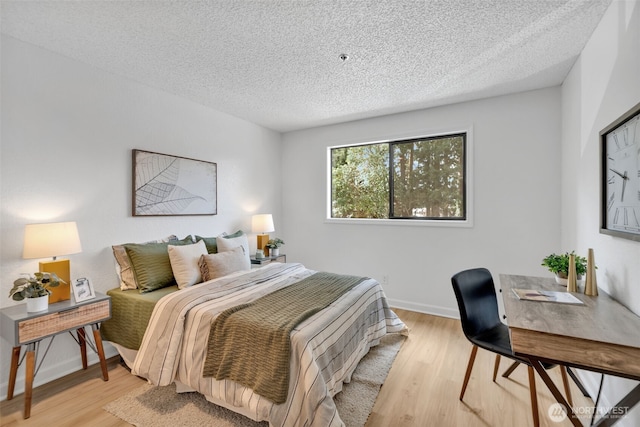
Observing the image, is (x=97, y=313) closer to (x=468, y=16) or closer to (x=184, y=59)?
(x=184, y=59)

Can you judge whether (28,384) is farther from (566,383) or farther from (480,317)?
(566,383)

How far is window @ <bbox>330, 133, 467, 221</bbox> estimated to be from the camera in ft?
11.6

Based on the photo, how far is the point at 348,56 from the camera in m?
2.32

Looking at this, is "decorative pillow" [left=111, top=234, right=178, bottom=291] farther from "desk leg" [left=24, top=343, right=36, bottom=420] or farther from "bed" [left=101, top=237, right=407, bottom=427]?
"desk leg" [left=24, top=343, right=36, bottom=420]

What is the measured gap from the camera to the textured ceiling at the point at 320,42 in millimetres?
1801

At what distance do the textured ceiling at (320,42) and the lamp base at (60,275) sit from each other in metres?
1.66

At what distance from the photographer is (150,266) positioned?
251cm

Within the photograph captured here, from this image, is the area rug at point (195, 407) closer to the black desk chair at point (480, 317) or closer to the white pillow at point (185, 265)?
the black desk chair at point (480, 317)

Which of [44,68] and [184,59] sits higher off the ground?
[184,59]

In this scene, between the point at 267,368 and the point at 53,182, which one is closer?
the point at 267,368

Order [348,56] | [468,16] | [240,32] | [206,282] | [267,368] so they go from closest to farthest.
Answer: [267,368] → [468,16] → [240,32] → [348,56] → [206,282]

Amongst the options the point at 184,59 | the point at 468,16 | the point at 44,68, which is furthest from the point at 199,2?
the point at 468,16

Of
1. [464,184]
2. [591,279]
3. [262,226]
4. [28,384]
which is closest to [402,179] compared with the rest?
[464,184]

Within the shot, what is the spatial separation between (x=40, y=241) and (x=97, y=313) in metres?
0.64
